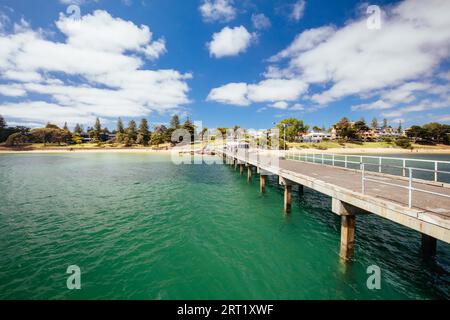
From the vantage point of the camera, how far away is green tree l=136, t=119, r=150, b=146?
113062mm

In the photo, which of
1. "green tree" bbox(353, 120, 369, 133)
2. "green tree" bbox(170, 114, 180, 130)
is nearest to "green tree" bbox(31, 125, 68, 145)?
Answer: "green tree" bbox(170, 114, 180, 130)

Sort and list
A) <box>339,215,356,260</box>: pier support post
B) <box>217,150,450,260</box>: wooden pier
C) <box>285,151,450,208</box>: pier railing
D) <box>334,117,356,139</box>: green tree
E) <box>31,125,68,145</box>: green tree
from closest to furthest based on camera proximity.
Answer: <box>217,150,450,260</box>: wooden pier → <box>285,151,450,208</box>: pier railing → <box>339,215,356,260</box>: pier support post → <box>31,125,68,145</box>: green tree → <box>334,117,356,139</box>: green tree

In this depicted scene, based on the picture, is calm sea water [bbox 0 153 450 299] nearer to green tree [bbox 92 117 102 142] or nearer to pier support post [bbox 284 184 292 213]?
pier support post [bbox 284 184 292 213]

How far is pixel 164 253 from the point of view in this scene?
9.71 meters

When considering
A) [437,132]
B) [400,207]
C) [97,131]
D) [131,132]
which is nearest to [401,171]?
[400,207]

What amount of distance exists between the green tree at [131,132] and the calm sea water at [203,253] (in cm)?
10330

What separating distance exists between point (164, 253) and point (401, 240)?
1232 centimetres

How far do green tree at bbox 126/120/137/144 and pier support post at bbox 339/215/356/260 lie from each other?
118980 mm

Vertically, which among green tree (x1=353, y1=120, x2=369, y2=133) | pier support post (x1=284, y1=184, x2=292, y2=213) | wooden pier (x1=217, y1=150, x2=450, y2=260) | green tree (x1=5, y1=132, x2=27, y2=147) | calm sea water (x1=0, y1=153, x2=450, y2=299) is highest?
green tree (x1=353, y1=120, x2=369, y2=133)

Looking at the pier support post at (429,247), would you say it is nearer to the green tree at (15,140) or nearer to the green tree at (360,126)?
the green tree at (360,126)

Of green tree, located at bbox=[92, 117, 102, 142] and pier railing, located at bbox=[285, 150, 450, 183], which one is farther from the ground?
green tree, located at bbox=[92, 117, 102, 142]

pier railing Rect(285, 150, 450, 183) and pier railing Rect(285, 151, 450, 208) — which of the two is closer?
pier railing Rect(285, 151, 450, 208)

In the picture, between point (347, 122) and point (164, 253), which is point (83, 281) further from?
point (347, 122)
